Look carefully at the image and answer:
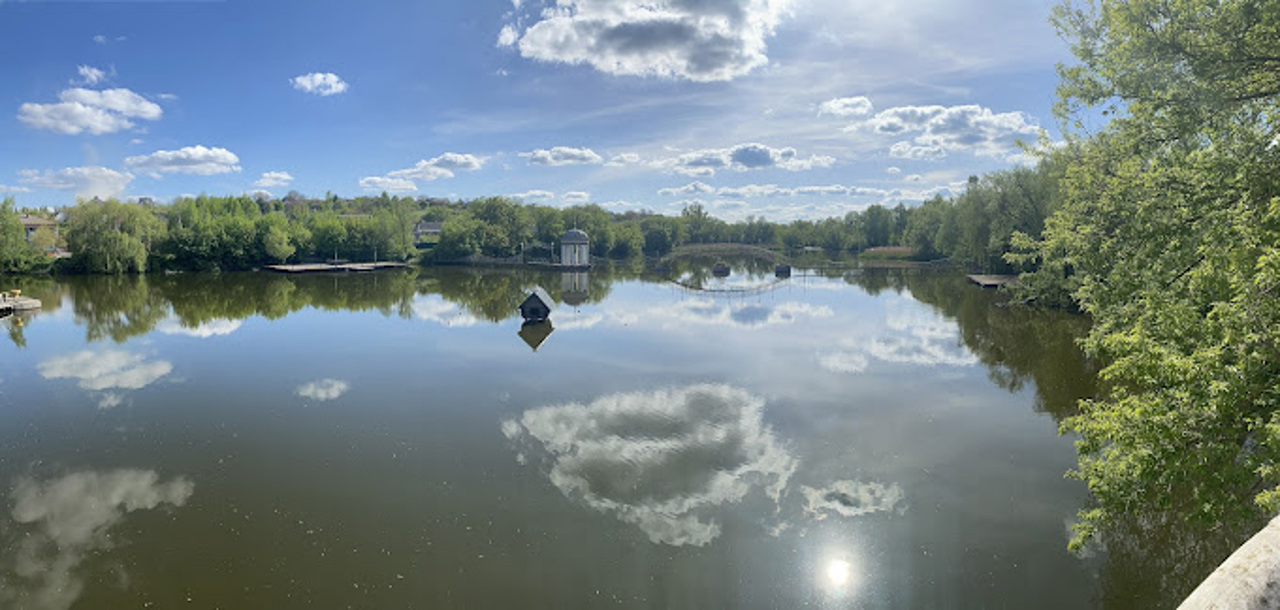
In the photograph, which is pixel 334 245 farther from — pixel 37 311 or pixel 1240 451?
pixel 1240 451

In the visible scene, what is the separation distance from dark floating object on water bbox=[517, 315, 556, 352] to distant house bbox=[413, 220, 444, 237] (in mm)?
91392

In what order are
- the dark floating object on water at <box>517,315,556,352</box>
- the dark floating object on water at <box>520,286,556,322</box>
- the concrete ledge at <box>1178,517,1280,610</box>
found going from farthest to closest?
the dark floating object on water at <box>520,286,556,322</box>, the dark floating object on water at <box>517,315,556,352</box>, the concrete ledge at <box>1178,517,1280,610</box>

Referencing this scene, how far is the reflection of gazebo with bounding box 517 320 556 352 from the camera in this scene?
26.2 m

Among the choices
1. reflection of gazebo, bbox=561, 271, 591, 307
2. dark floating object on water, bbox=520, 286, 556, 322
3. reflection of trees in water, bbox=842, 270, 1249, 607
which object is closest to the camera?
reflection of trees in water, bbox=842, 270, 1249, 607

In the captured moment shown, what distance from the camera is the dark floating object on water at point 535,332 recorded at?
26234 millimetres

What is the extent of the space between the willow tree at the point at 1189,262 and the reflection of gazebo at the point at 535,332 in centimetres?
1901

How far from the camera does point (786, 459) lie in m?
13.2

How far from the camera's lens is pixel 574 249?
7731 centimetres

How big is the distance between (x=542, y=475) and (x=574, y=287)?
42.9 meters

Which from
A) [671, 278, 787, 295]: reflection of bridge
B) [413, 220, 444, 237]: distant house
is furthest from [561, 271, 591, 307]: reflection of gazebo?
[413, 220, 444, 237]: distant house

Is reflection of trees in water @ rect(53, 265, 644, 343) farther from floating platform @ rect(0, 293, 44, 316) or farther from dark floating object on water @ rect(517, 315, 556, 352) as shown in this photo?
dark floating object on water @ rect(517, 315, 556, 352)

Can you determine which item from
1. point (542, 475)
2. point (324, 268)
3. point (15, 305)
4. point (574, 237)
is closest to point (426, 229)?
point (324, 268)

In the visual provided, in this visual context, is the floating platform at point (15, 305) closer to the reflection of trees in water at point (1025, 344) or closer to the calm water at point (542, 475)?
the calm water at point (542, 475)

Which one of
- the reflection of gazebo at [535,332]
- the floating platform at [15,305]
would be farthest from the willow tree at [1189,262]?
the floating platform at [15,305]
